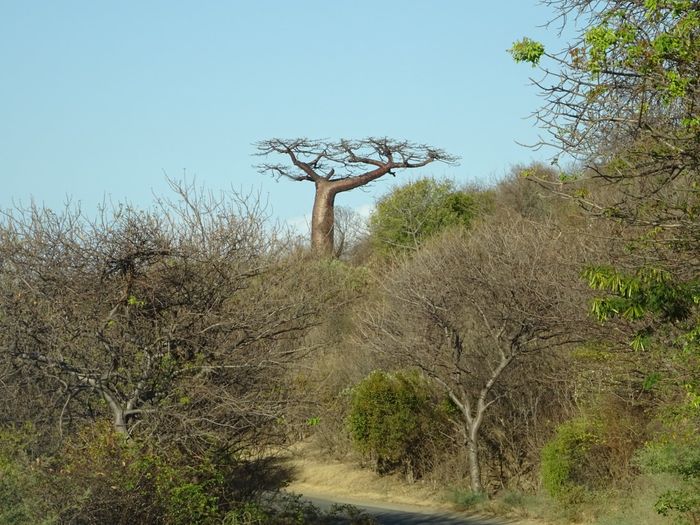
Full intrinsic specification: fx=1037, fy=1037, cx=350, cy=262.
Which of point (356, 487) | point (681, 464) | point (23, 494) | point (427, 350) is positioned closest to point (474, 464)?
point (427, 350)

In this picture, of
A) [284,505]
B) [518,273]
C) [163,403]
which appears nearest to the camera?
[163,403]

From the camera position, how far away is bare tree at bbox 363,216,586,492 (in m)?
23.4

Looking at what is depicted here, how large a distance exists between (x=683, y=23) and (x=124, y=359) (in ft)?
29.7

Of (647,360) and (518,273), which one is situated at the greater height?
(518,273)

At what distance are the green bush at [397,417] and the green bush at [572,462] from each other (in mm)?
6075

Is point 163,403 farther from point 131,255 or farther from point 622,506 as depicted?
point 622,506

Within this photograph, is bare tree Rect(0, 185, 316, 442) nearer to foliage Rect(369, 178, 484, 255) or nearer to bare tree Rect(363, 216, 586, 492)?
bare tree Rect(363, 216, 586, 492)

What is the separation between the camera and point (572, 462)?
2153 centimetres

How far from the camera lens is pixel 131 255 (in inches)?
590

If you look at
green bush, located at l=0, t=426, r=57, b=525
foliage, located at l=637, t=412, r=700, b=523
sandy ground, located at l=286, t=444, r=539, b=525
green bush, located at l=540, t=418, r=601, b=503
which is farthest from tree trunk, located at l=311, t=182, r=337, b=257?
green bush, located at l=0, t=426, r=57, b=525

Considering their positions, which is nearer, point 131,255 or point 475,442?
point 131,255

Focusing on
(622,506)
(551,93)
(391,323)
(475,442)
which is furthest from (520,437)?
(551,93)

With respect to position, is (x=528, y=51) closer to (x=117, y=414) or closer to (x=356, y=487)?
→ (x=117, y=414)

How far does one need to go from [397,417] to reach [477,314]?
4023mm
